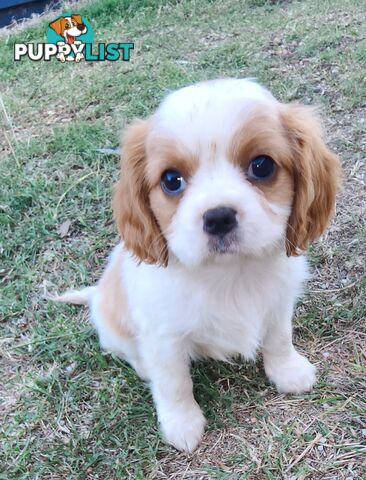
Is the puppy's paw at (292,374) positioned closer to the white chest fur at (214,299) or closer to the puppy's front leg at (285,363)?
the puppy's front leg at (285,363)

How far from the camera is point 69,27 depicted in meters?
7.07

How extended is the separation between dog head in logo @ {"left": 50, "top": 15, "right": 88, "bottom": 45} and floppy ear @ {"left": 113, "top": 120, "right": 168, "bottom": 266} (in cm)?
525

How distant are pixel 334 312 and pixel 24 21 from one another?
21.9ft

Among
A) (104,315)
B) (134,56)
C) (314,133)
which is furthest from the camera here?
(134,56)

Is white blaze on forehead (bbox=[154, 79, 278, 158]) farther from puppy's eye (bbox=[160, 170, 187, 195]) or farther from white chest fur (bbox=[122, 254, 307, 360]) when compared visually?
white chest fur (bbox=[122, 254, 307, 360])

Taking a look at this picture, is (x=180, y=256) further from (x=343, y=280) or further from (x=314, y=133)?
(x=343, y=280)

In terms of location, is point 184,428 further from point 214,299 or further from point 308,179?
point 308,179

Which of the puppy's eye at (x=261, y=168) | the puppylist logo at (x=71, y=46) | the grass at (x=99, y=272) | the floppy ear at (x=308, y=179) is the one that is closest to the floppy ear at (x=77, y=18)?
the puppylist logo at (x=71, y=46)

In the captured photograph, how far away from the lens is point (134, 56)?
5836 mm

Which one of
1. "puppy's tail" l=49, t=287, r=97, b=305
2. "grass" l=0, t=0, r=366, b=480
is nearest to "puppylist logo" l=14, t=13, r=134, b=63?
"grass" l=0, t=0, r=366, b=480

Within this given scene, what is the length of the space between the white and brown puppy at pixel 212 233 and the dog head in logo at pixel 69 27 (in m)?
5.03

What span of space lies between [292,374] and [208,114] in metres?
1.30

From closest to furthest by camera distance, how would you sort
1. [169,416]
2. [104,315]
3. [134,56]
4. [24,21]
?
1. [169,416]
2. [104,315]
3. [134,56]
4. [24,21]

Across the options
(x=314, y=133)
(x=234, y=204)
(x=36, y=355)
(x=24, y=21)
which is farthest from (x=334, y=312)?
(x=24, y=21)
